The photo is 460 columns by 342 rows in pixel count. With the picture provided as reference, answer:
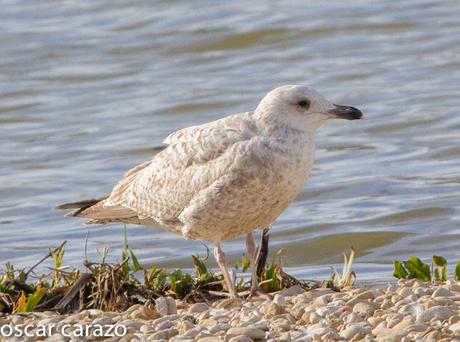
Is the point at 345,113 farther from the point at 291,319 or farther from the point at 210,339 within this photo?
the point at 210,339

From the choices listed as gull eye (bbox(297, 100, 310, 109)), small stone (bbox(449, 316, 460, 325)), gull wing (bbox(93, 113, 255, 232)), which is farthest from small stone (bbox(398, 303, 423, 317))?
gull eye (bbox(297, 100, 310, 109))

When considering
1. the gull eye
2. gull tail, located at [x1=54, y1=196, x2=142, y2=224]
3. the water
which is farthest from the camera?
the water

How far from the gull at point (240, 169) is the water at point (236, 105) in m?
2.25

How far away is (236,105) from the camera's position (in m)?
15.6

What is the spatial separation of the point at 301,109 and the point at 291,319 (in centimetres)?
148

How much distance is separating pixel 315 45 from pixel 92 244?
7873mm

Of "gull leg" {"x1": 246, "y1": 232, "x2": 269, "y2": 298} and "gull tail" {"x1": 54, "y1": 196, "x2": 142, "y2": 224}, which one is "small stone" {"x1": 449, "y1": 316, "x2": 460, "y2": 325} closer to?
"gull leg" {"x1": 246, "y1": 232, "x2": 269, "y2": 298}

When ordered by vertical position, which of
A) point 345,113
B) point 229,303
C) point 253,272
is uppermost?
point 345,113

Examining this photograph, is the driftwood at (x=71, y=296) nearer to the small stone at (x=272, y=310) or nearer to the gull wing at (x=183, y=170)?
the gull wing at (x=183, y=170)

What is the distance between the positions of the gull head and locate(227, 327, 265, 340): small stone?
5.46 ft

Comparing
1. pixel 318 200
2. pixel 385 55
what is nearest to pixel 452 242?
pixel 318 200

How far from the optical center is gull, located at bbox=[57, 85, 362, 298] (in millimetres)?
7395

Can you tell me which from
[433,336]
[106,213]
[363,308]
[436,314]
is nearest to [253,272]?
[363,308]

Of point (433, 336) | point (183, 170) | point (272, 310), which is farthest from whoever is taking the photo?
point (183, 170)
